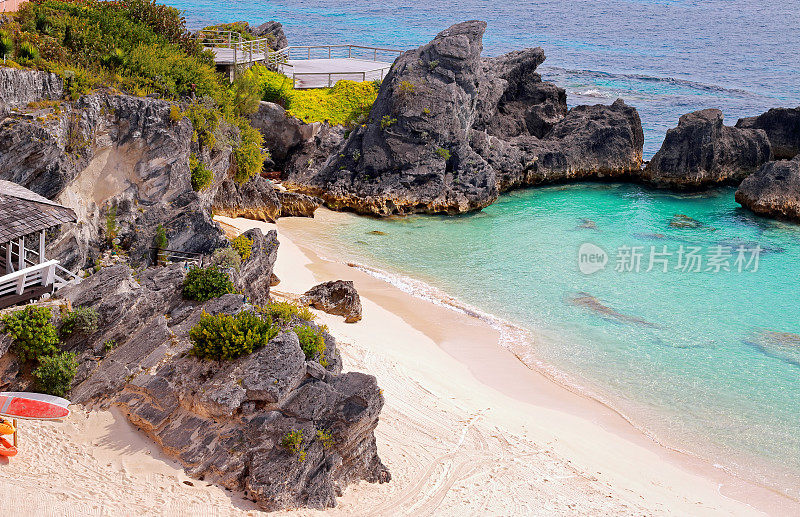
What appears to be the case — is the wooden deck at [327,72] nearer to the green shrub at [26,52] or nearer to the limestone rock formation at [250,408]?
the green shrub at [26,52]

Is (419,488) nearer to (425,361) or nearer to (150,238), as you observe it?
(425,361)

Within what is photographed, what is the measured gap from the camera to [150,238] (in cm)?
2102

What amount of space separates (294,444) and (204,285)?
18.3 ft

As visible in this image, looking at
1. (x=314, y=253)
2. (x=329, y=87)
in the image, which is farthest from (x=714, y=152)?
(x=314, y=253)

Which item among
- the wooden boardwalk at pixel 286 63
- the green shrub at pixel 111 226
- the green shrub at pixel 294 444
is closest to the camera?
the green shrub at pixel 294 444

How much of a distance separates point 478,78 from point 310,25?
242ft

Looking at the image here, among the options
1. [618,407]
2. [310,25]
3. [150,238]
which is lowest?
[618,407]

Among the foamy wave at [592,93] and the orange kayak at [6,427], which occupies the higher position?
the foamy wave at [592,93]

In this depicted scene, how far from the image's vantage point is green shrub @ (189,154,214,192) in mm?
23656

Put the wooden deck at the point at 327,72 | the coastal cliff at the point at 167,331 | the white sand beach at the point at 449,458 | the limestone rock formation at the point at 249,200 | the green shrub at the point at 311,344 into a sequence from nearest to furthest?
the white sand beach at the point at 449,458 → the coastal cliff at the point at 167,331 → the green shrub at the point at 311,344 → the limestone rock formation at the point at 249,200 → the wooden deck at the point at 327,72

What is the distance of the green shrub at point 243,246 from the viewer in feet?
67.2

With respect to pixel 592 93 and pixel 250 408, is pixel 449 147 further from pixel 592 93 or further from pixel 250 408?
pixel 592 93

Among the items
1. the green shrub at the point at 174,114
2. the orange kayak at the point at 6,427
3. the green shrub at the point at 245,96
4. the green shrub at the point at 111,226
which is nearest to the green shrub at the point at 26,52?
the green shrub at the point at 174,114

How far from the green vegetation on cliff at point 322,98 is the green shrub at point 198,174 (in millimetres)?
16472
